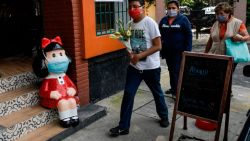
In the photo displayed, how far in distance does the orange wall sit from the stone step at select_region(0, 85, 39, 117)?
3.40 feet

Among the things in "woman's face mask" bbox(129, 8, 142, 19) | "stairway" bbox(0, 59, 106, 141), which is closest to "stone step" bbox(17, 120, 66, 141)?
"stairway" bbox(0, 59, 106, 141)

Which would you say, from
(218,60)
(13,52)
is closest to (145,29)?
(218,60)

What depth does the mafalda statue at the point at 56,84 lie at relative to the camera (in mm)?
4391

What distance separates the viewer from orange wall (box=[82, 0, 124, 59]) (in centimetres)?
513

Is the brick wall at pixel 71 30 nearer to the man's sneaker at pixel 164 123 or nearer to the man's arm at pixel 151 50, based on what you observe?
the man's arm at pixel 151 50

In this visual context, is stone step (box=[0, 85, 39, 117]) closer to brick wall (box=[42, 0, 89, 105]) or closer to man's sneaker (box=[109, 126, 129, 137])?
brick wall (box=[42, 0, 89, 105])

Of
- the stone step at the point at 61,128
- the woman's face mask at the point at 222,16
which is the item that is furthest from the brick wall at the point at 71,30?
the woman's face mask at the point at 222,16

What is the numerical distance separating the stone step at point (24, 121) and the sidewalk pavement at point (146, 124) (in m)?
0.47

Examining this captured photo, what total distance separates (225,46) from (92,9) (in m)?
2.32

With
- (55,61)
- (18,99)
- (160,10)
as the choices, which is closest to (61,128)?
(18,99)

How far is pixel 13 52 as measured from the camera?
22.7ft

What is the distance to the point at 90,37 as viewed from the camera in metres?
5.28

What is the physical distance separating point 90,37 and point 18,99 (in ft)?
5.17

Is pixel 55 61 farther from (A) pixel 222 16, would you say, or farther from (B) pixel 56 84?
(A) pixel 222 16
